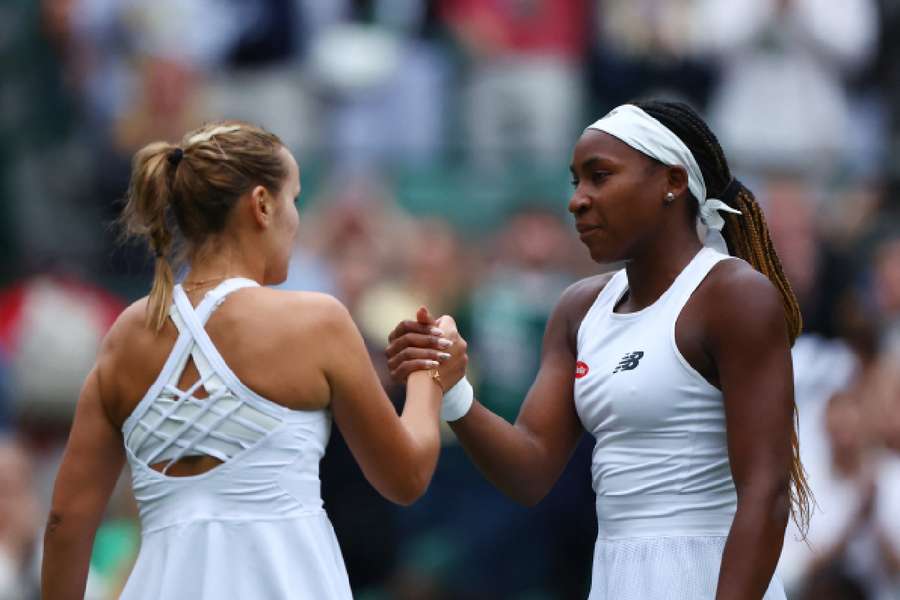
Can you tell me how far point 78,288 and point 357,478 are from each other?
2.27 m

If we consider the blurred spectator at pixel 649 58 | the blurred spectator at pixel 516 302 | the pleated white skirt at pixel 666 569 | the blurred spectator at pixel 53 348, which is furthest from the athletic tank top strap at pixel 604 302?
the blurred spectator at pixel 649 58

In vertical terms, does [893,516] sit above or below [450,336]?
below

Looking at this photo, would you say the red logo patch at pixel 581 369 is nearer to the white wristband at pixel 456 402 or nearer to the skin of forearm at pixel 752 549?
the white wristband at pixel 456 402

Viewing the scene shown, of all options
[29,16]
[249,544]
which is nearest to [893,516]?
[249,544]

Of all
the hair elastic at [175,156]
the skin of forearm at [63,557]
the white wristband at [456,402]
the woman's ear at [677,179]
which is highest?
→ the hair elastic at [175,156]

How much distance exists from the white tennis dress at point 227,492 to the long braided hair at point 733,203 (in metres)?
1.10

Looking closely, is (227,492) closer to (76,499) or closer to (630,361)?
(76,499)

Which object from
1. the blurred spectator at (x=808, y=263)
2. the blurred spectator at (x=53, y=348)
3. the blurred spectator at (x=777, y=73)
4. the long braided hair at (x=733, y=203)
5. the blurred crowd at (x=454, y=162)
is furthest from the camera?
the blurred spectator at (x=777, y=73)

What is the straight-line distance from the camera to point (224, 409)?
365 centimetres

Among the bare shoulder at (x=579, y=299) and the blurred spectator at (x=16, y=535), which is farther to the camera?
the blurred spectator at (x=16, y=535)

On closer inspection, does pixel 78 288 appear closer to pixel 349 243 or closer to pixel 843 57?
pixel 349 243

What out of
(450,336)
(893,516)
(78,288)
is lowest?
(893,516)

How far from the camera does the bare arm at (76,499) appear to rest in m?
3.81

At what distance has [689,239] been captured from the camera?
157 inches
